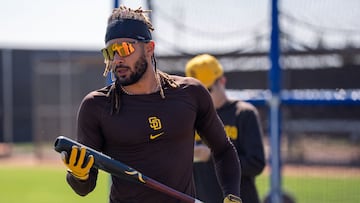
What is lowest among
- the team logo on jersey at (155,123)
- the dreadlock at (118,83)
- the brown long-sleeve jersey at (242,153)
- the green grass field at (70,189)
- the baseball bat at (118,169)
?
the green grass field at (70,189)

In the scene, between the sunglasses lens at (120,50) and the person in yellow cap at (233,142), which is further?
the person in yellow cap at (233,142)

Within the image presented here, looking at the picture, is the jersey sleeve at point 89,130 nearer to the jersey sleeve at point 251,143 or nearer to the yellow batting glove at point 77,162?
the yellow batting glove at point 77,162

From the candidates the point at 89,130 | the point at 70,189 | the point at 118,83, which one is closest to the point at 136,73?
the point at 118,83

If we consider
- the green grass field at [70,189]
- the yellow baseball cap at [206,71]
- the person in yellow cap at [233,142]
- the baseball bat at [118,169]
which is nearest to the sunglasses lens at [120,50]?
the baseball bat at [118,169]

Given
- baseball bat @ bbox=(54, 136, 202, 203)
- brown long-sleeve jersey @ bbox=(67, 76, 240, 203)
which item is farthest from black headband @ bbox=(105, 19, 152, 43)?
baseball bat @ bbox=(54, 136, 202, 203)

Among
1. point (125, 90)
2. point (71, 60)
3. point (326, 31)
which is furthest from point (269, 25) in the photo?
point (71, 60)

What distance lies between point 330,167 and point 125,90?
3.56 meters

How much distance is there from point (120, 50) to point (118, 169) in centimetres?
64

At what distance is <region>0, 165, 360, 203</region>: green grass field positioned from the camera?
7.09m

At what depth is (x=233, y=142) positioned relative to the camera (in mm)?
5590

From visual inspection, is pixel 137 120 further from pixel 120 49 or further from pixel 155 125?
pixel 120 49

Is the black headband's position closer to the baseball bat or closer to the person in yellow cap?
the baseball bat

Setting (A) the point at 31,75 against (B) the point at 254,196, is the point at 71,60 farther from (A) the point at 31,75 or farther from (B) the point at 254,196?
(B) the point at 254,196

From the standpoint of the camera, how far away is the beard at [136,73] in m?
4.05
